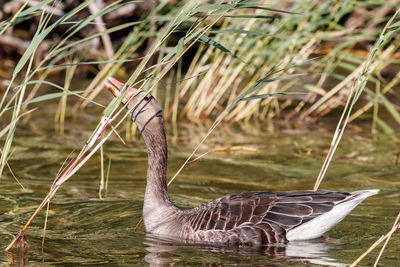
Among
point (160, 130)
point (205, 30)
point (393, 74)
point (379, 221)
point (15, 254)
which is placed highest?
point (393, 74)

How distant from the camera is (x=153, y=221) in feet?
20.6

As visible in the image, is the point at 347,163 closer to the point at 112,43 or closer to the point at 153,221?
the point at 153,221

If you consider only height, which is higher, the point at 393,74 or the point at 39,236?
the point at 393,74

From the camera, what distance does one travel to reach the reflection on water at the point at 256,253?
212 inches

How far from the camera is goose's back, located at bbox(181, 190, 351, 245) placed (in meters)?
5.94

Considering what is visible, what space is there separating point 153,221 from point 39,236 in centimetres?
97

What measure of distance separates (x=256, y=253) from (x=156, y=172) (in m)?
1.28

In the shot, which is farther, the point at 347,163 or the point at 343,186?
the point at 347,163

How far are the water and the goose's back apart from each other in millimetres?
132

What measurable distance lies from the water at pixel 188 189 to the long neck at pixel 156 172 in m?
0.31

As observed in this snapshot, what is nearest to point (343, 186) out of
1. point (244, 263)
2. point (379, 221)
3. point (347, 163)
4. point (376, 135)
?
point (347, 163)

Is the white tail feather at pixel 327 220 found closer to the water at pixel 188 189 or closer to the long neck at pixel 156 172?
the water at pixel 188 189

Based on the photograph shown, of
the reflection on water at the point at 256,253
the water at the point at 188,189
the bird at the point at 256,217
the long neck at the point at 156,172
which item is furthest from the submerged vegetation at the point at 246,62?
the reflection on water at the point at 256,253

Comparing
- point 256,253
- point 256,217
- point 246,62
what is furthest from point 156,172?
point 246,62
